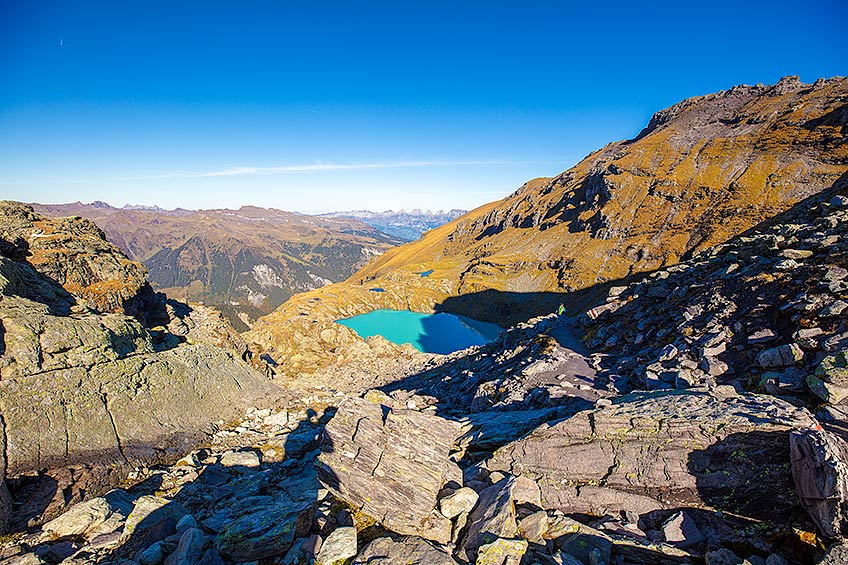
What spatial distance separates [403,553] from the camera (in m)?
8.72

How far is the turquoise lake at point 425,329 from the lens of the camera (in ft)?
377

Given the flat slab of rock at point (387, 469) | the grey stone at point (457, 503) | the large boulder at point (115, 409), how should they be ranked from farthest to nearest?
the large boulder at point (115, 409)
the grey stone at point (457, 503)
the flat slab of rock at point (387, 469)

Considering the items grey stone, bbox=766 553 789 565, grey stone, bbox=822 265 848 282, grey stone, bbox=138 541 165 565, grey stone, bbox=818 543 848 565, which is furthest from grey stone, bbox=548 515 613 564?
grey stone, bbox=822 265 848 282

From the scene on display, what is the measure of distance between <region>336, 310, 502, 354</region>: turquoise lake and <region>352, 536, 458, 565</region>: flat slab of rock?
318 feet

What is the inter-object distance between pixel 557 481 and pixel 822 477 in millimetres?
6536

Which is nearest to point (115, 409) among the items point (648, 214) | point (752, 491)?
point (752, 491)

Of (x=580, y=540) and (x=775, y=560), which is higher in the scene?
(x=775, y=560)

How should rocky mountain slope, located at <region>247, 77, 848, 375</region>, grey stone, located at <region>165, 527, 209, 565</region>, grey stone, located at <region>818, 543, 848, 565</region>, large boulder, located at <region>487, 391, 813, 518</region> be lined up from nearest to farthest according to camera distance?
grey stone, located at <region>818, 543, 848, 565</region> → grey stone, located at <region>165, 527, 209, 565</region> → large boulder, located at <region>487, 391, 813, 518</region> → rocky mountain slope, located at <region>247, 77, 848, 375</region>

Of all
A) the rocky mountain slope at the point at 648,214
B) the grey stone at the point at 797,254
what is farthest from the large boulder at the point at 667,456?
the rocky mountain slope at the point at 648,214

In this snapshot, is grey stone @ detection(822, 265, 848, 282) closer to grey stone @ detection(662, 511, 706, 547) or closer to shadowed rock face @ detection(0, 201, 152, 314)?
grey stone @ detection(662, 511, 706, 547)

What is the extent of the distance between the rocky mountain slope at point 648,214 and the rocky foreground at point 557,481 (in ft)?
299

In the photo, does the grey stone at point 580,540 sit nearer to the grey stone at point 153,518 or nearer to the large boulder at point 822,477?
the large boulder at point 822,477

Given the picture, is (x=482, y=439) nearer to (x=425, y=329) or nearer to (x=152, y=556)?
(x=152, y=556)

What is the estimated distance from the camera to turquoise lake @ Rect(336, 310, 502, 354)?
115 metres
